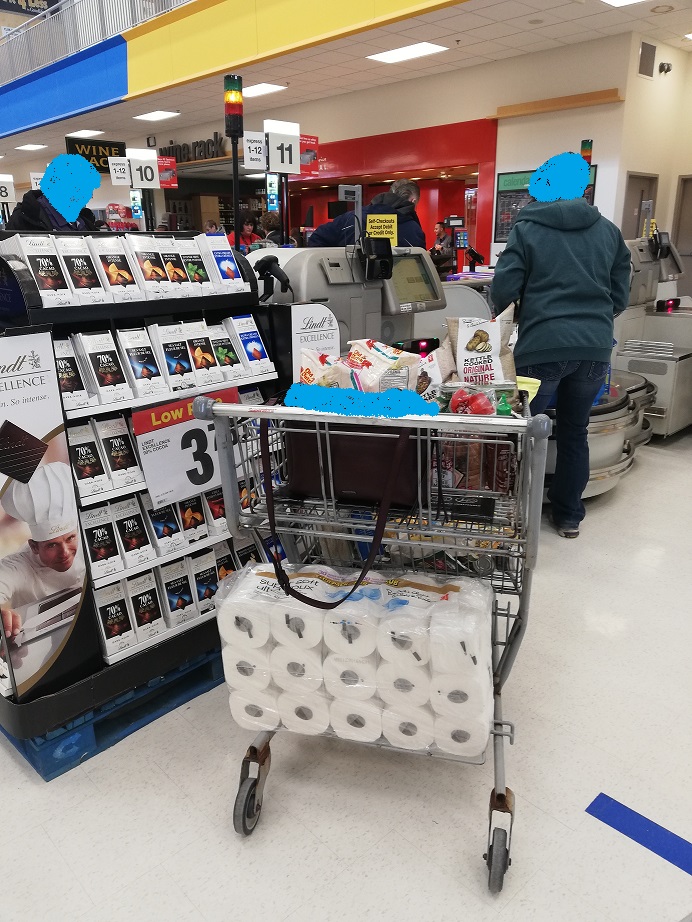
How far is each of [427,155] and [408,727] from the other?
9.75 m

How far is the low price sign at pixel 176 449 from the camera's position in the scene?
2238 millimetres

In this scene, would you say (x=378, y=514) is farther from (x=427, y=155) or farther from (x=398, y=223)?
(x=427, y=155)

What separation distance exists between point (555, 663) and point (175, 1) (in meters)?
10.1

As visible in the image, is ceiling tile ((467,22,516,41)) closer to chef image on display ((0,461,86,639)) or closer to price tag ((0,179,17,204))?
price tag ((0,179,17,204))

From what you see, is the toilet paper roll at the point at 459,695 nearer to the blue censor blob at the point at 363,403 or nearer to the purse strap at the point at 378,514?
the purse strap at the point at 378,514

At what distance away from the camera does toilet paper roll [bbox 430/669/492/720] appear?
1688 mm

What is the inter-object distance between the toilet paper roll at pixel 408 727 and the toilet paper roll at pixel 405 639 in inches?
6.1

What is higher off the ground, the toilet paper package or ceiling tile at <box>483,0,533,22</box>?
ceiling tile at <box>483,0,533,22</box>

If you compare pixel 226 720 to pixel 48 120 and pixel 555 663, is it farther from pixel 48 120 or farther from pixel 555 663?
pixel 48 120

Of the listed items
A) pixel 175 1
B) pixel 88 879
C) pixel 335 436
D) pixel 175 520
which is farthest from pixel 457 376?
pixel 175 1

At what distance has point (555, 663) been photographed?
269cm

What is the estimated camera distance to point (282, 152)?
379 cm

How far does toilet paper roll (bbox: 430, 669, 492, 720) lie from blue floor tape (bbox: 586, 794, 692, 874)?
0.61 m

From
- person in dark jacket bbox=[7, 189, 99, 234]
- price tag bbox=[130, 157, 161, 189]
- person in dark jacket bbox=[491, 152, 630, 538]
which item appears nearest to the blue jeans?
person in dark jacket bbox=[491, 152, 630, 538]
